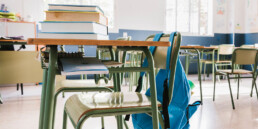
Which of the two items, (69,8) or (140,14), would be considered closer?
(69,8)

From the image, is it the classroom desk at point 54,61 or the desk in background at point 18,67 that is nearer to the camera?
the classroom desk at point 54,61

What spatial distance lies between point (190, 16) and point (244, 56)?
169 inches

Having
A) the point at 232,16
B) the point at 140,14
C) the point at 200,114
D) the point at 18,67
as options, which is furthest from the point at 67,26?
the point at 232,16

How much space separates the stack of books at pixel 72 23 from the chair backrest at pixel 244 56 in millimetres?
2350

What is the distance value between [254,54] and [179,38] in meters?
2.38

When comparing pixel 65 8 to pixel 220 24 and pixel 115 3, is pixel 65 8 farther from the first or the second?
pixel 220 24

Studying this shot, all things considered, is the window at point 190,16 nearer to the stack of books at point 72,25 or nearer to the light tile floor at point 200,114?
the light tile floor at point 200,114

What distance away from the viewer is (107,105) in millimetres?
961

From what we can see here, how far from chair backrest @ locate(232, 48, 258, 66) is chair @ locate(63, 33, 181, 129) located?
1947 millimetres

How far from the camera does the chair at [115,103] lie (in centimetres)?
88

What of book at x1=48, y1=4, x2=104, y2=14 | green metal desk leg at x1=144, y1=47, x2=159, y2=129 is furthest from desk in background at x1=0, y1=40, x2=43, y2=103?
green metal desk leg at x1=144, y1=47, x2=159, y2=129

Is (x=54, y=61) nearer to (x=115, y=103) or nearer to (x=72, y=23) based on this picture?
(x=72, y=23)

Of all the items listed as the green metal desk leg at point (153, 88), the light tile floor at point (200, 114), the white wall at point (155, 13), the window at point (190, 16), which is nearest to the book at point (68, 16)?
the green metal desk leg at point (153, 88)

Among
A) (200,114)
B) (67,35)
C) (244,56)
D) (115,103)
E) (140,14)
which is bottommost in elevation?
(200,114)
